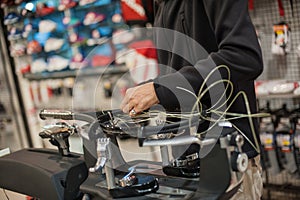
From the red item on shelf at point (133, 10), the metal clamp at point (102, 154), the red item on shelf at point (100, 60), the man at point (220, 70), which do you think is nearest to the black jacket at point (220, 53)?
the man at point (220, 70)

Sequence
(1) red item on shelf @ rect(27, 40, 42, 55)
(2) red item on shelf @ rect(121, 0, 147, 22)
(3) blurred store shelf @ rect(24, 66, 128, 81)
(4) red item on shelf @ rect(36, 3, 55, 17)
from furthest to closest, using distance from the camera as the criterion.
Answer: (1) red item on shelf @ rect(27, 40, 42, 55), (4) red item on shelf @ rect(36, 3, 55, 17), (3) blurred store shelf @ rect(24, 66, 128, 81), (2) red item on shelf @ rect(121, 0, 147, 22)

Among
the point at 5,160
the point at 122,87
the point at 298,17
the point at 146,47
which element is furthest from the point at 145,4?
the point at 5,160

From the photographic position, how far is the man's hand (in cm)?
91

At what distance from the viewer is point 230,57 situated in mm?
902

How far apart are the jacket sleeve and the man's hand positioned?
0.02 m

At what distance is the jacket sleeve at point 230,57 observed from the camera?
0.91m

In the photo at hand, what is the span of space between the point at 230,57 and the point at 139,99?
229 mm

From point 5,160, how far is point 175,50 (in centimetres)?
59

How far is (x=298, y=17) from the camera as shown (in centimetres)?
222

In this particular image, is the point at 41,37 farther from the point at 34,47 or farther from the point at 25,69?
the point at 25,69

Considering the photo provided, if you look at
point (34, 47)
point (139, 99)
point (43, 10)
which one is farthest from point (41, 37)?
point (139, 99)

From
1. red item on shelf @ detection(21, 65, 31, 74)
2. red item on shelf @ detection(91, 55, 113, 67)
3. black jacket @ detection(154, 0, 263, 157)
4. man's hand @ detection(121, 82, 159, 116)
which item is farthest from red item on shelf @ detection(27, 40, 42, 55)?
man's hand @ detection(121, 82, 159, 116)

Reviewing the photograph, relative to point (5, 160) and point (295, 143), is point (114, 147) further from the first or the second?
point (295, 143)

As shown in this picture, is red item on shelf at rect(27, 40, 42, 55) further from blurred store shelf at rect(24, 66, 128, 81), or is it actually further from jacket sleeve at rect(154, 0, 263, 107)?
jacket sleeve at rect(154, 0, 263, 107)
